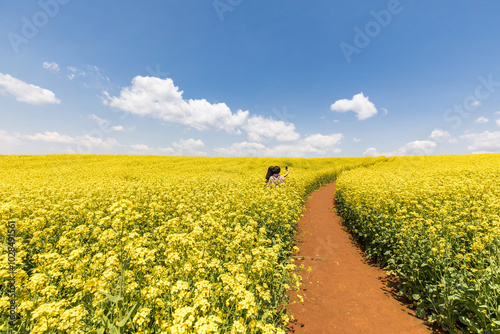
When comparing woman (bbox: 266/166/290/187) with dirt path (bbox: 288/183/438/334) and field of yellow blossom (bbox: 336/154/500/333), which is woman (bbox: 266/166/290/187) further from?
field of yellow blossom (bbox: 336/154/500/333)

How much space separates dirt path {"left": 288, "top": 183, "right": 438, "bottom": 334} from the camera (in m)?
4.93

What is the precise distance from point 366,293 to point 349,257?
2292 millimetres

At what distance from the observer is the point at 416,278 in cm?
542

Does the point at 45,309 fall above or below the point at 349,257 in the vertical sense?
above

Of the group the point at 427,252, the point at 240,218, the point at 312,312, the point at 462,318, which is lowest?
the point at 312,312

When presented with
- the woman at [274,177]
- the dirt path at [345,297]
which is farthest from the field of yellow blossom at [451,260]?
the woman at [274,177]

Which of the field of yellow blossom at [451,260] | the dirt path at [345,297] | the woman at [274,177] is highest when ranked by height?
the woman at [274,177]

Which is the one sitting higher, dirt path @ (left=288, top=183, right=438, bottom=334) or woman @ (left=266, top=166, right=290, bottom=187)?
woman @ (left=266, top=166, right=290, bottom=187)

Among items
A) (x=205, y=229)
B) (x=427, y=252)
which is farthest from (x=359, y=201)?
(x=205, y=229)

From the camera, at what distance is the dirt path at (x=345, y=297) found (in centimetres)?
493

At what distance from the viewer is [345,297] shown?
6.02m

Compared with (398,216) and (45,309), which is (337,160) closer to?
(398,216)

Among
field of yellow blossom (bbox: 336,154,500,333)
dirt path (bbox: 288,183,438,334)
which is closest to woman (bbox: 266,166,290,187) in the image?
dirt path (bbox: 288,183,438,334)

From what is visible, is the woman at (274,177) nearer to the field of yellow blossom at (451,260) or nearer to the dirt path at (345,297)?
the dirt path at (345,297)
